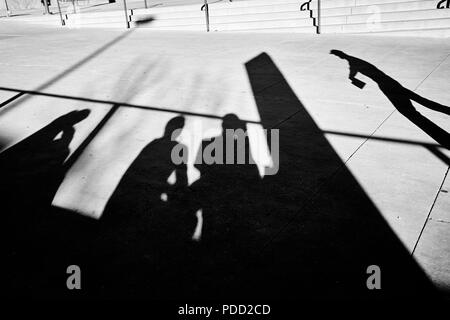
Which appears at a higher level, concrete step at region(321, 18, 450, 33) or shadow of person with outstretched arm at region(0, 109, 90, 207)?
concrete step at region(321, 18, 450, 33)

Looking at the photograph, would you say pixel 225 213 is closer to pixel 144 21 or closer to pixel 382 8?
pixel 382 8

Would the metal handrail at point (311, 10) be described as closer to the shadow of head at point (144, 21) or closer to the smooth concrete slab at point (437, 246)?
the shadow of head at point (144, 21)

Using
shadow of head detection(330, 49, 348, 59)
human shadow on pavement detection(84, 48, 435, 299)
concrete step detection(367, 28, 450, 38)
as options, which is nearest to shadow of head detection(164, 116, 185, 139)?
human shadow on pavement detection(84, 48, 435, 299)

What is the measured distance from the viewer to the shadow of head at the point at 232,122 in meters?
5.34

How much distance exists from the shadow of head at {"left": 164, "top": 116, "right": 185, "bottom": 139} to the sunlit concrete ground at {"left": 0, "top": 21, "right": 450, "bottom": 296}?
4.0 inches

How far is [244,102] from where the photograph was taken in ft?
20.9

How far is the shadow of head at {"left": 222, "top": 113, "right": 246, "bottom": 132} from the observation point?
5.34 metres

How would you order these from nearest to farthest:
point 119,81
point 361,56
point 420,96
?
point 420,96, point 119,81, point 361,56

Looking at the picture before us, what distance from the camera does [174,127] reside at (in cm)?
545

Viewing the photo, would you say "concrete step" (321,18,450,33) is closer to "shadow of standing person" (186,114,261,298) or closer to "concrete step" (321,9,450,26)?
"concrete step" (321,9,450,26)
